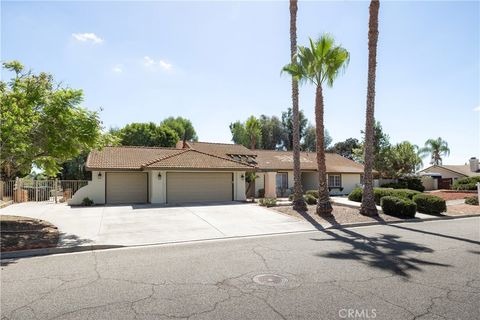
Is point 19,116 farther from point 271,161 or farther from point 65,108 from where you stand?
point 271,161

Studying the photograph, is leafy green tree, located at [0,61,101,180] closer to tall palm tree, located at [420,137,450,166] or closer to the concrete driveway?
the concrete driveway

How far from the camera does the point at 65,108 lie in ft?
38.9

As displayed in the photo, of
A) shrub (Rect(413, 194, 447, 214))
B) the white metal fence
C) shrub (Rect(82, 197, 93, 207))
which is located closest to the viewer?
shrub (Rect(413, 194, 447, 214))

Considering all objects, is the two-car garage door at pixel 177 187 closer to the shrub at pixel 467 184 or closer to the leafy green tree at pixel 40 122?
the leafy green tree at pixel 40 122

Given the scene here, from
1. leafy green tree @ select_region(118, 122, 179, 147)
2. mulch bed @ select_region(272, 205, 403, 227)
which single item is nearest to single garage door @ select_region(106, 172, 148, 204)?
mulch bed @ select_region(272, 205, 403, 227)

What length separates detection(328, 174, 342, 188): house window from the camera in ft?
109

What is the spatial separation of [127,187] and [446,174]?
49170mm

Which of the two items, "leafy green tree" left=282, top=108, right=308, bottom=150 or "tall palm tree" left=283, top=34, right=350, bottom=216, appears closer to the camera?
"tall palm tree" left=283, top=34, right=350, bottom=216

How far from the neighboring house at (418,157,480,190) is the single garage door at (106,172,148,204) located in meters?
38.2

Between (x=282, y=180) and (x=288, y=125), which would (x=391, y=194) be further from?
(x=288, y=125)

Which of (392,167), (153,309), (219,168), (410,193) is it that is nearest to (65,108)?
(153,309)

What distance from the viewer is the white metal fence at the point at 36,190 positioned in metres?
23.5

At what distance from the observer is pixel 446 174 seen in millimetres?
52406

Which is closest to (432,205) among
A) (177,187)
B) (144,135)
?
(177,187)
